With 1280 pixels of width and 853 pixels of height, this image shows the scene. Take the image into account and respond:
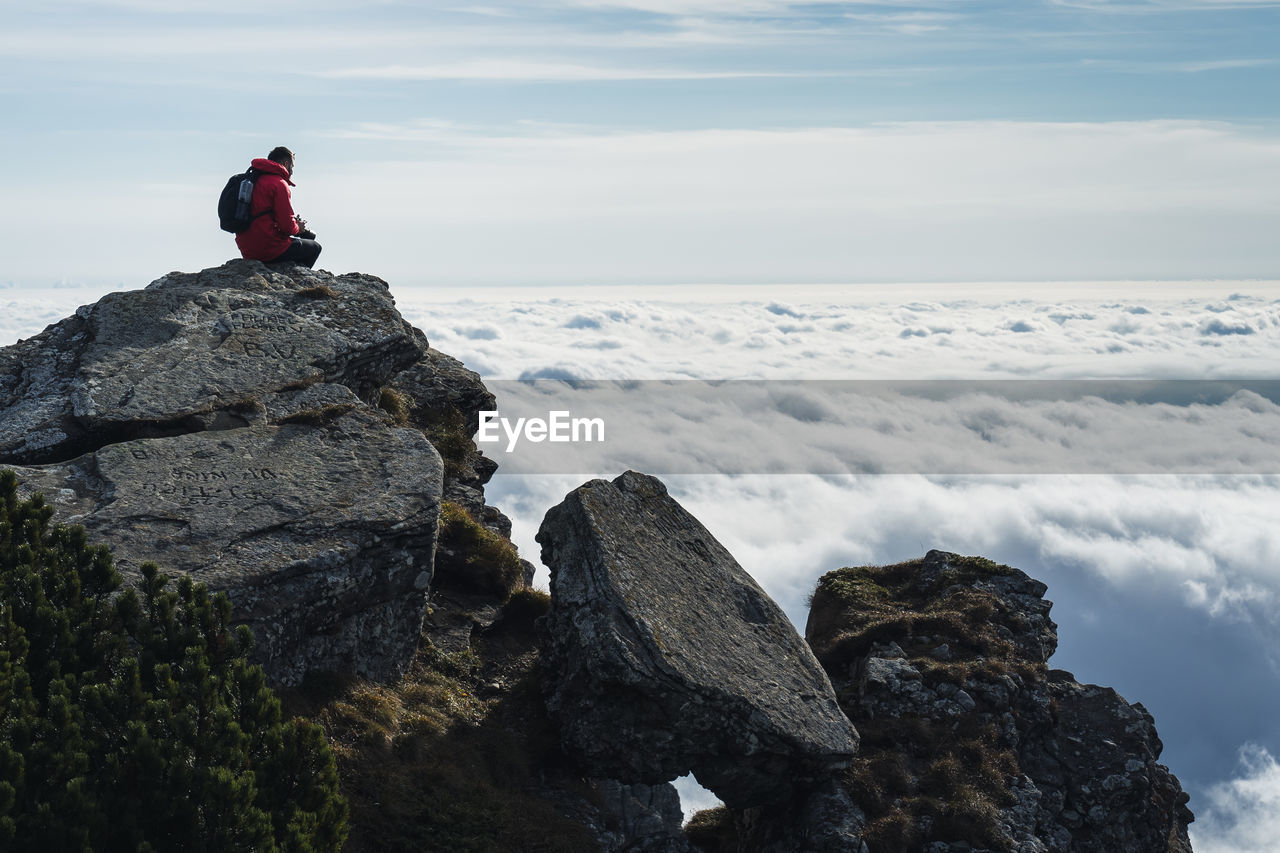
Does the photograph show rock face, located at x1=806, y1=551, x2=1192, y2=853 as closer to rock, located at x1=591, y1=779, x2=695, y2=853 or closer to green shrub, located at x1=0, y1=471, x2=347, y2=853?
rock, located at x1=591, y1=779, x2=695, y2=853

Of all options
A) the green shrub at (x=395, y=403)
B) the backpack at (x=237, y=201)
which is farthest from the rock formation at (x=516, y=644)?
the backpack at (x=237, y=201)

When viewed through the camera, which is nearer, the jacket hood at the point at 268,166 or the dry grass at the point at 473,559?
the dry grass at the point at 473,559

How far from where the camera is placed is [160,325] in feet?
68.0

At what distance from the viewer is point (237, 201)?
23.7 m

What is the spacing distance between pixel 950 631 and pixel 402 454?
1256 centimetres

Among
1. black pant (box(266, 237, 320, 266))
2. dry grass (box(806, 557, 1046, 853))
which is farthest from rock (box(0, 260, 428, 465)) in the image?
dry grass (box(806, 557, 1046, 853))

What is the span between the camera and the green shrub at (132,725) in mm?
9672

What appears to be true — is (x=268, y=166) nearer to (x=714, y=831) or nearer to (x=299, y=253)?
(x=299, y=253)

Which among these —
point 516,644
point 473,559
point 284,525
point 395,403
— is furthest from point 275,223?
point 516,644

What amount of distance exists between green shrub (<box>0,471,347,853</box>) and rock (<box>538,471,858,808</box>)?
202 inches

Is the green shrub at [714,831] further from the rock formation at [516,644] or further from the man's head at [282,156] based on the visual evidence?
the man's head at [282,156]

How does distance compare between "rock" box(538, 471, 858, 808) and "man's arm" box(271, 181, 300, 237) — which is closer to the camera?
"rock" box(538, 471, 858, 808)

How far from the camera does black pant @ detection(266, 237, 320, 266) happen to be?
25.1 meters

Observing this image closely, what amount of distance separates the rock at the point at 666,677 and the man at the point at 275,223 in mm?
12017
